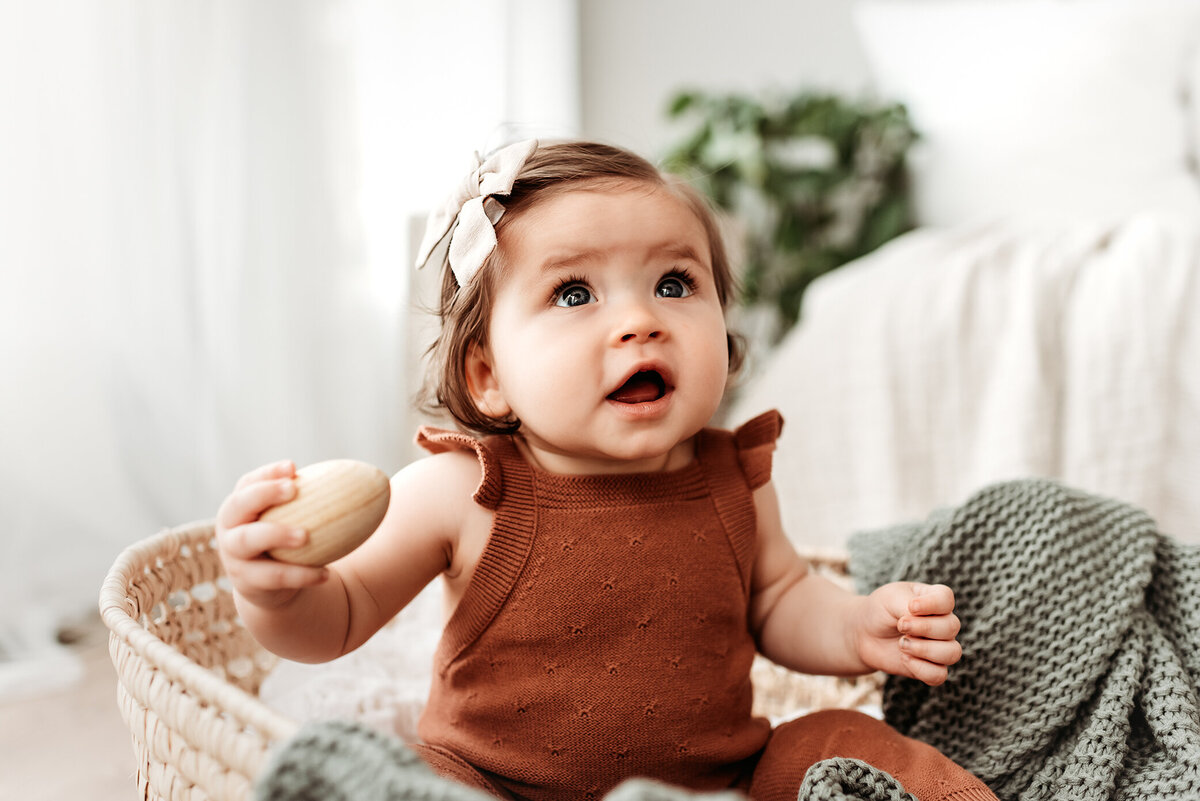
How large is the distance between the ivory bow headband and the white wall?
189 centimetres

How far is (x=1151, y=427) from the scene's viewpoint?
118cm

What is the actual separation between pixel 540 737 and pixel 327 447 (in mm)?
1196

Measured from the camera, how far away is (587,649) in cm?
64

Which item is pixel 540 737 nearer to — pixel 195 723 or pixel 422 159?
pixel 195 723

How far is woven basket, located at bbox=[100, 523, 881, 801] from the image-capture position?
0.45 meters

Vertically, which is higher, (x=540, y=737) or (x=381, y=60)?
(x=381, y=60)

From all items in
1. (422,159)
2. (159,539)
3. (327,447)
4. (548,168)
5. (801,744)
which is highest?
(548,168)

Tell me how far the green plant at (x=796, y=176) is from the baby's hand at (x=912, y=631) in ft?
5.43

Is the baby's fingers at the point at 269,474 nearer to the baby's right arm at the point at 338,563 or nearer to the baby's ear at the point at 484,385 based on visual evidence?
the baby's right arm at the point at 338,563

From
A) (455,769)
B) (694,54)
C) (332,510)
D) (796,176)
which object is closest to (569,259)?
(332,510)

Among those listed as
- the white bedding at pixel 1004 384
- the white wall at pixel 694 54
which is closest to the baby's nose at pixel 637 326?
the white bedding at pixel 1004 384

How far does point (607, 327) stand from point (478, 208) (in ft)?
0.40

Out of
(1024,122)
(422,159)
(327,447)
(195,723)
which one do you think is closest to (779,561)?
(195,723)

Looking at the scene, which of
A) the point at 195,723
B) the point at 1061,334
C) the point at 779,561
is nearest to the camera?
the point at 195,723
